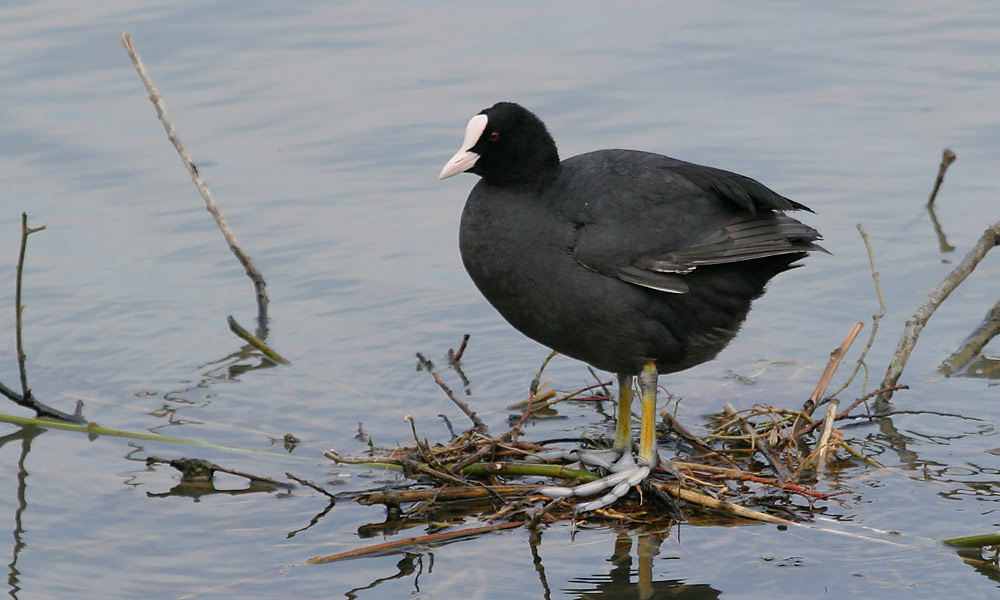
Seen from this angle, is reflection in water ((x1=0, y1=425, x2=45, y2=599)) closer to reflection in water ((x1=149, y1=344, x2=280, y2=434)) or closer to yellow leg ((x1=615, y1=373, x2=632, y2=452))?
reflection in water ((x1=149, y1=344, x2=280, y2=434))

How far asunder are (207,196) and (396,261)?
114 cm

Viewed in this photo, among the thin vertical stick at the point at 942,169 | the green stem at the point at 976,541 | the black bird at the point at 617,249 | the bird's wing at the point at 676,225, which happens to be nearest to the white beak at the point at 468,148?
the black bird at the point at 617,249

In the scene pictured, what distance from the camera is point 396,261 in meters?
6.38

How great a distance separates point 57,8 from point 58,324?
4.14m

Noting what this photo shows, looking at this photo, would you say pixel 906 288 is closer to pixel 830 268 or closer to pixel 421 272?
pixel 830 268

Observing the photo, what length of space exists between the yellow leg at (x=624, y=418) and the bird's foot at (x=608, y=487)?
242 millimetres

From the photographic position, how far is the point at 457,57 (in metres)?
8.50

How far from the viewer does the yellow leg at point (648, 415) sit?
4.28m

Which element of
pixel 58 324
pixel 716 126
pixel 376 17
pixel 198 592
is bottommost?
pixel 198 592

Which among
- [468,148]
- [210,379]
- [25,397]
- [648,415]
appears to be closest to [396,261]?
[210,379]

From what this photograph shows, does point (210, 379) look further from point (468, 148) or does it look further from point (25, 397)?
point (468, 148)

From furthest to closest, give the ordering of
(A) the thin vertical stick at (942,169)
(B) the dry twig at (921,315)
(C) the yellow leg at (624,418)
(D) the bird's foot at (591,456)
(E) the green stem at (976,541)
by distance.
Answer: (A) the thin vertical stick at (942,169) → (B) the dry twig at (921,315) → (C) the yellow leg at (624,418) → (D) the bird's foot at (591,456) → (E) the green stem at (976,541)

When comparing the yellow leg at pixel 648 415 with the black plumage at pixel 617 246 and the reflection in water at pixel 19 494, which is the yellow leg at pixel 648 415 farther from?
the reflection in water at pixel 19 494

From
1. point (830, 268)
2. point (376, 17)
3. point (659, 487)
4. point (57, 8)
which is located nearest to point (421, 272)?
point (830, 268)
